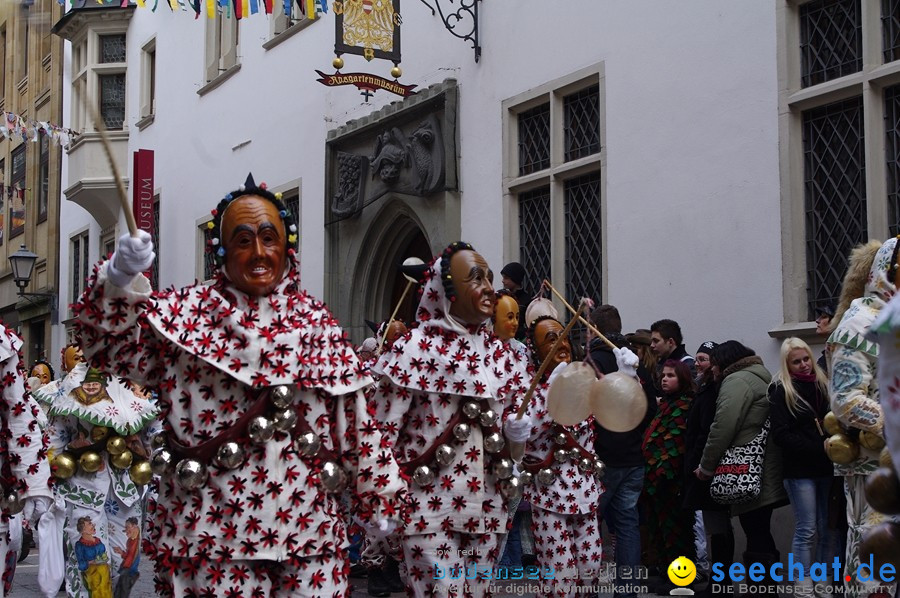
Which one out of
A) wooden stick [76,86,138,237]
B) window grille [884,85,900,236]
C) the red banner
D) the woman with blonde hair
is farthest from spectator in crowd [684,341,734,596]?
the red banner

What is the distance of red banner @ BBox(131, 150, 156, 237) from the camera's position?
2048 centimetres

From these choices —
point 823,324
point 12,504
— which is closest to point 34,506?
point 12,504

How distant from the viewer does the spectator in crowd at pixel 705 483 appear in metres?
7.98

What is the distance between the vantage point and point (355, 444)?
4508mm

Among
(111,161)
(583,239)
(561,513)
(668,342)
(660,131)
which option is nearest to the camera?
(111,161)

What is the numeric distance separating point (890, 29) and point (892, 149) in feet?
2.77

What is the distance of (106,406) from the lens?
809 cm

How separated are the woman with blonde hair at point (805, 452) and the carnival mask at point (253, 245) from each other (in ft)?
13.1

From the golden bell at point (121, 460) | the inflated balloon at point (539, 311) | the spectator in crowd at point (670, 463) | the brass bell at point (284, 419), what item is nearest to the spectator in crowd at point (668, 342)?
the spectator in crowd at point (670, 463)

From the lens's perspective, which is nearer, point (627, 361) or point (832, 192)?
point (627, 361)

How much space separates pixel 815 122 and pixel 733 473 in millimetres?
3147

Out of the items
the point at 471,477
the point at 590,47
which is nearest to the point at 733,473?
the point at 471,477

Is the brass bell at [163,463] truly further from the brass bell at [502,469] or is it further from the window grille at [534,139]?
the window grille at [534,139]

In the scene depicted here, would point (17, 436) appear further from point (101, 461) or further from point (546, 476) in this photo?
point (101, 461)
